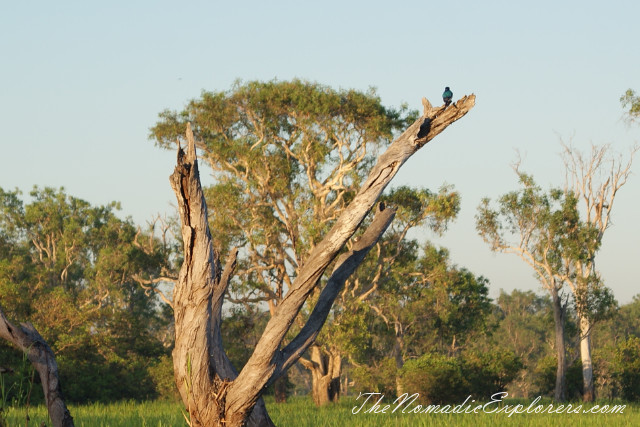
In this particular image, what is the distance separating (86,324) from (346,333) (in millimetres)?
9260

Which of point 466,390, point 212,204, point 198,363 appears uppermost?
point 212,204

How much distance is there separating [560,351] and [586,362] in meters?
1.23

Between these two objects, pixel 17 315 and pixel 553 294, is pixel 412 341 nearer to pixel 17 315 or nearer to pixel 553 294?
pixel 553 294

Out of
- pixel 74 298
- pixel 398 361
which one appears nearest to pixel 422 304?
pixel 398 361

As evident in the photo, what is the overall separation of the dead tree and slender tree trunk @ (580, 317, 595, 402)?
907 inches

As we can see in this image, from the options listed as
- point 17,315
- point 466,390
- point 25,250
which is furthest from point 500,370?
point 25,250

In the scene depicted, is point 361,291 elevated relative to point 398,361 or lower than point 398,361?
elevated

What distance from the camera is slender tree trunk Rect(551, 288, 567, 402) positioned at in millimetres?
28844

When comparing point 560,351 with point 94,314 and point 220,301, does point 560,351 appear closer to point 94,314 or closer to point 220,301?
point 94,314

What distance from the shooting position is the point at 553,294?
29.8 meters

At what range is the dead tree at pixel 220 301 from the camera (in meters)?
8.25

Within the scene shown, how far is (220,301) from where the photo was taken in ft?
28.2

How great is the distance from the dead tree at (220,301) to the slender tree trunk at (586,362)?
23.0m

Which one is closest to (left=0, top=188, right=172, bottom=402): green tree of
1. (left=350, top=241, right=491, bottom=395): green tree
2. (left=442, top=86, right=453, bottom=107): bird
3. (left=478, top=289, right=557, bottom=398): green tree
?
(left=350, top=241, right=491, bottom=395): green tree
